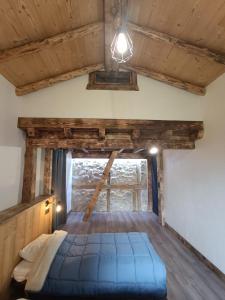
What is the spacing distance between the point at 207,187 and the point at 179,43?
2.06 metres

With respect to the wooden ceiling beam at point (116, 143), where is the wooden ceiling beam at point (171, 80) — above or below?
above

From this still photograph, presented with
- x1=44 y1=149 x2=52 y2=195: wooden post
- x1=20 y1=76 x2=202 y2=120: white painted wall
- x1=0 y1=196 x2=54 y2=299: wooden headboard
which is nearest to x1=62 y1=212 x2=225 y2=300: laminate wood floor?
x1=44 y1=149 x2=52 y2=195: wooden post

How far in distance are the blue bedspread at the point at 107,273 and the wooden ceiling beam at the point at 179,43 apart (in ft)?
7.88

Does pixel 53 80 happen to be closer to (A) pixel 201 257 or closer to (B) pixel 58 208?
(B) pixel 58 208

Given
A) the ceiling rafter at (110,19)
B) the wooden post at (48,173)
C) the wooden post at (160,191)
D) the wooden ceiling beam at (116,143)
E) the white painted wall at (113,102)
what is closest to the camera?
the ceiling rafter at (110,19)

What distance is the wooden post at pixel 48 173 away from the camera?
4346 millimetres

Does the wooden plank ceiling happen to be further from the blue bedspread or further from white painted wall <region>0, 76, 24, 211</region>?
the blue bedspread

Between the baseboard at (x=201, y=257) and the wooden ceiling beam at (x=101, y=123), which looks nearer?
the baseboard at (x=201, y=257)

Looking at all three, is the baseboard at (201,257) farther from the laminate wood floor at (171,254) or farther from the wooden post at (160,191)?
the wooden post at (160,191)

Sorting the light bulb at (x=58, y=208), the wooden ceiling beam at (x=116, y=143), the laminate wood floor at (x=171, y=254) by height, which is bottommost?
the laminate wood floor at (x=171, y=254)

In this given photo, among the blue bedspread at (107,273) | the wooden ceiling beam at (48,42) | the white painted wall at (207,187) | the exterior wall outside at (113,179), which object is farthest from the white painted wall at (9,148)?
the exterior wall outside at (113,179)

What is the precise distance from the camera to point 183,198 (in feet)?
13.4

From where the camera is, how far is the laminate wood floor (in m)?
2.43

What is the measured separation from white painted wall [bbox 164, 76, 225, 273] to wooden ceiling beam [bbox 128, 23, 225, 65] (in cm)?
44
